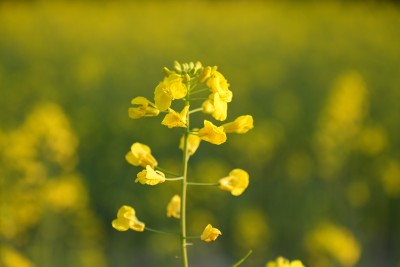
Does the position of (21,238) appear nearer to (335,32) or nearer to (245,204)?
(245,204)

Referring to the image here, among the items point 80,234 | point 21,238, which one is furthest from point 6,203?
point 80,234

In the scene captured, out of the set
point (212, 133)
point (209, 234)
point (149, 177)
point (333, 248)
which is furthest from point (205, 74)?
point (333, 248)

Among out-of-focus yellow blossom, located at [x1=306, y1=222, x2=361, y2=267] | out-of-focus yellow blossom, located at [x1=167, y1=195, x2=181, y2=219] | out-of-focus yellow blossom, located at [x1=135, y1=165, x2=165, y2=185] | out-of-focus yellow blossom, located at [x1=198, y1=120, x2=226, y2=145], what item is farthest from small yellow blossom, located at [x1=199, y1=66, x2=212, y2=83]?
out-of-focus yellow blossom, located at [x1=306, y1=222, x2=361, y2=267]

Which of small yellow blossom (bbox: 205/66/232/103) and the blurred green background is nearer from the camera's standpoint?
small yellow blossom (bbox: 205/66/232/103)

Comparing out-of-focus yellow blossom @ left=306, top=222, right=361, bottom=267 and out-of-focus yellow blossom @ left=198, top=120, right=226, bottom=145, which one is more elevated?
out-of-focus yellow blossom @ left=198, top=120, right=226, bottom=145

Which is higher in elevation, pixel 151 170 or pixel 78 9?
pixel 151 170

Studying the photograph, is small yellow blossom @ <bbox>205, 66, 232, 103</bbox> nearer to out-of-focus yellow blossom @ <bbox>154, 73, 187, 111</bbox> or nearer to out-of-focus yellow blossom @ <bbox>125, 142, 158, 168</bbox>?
out-of-focus yellow blossom @ <bbox>154, 73, 187, 111</bbox>
